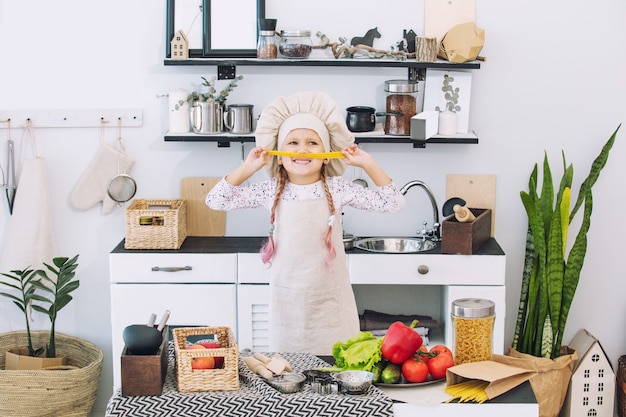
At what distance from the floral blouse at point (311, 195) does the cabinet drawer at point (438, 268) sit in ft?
1.95

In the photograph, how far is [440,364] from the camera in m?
2.45

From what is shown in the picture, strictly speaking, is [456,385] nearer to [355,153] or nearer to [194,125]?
[355,153]

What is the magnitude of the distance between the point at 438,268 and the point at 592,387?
970 mm

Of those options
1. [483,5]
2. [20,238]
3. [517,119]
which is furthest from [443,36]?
[20,238]

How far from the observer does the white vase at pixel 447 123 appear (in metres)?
4.25

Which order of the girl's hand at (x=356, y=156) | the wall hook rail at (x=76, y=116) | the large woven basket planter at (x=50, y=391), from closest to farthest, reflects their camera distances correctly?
the girl's hand at (x=356, y=156) → the large woven basket planter at (x=50, y=391) → the wall hook rail at (x=76, y=116)

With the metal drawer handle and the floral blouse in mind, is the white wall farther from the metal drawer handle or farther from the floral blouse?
the floral blouse

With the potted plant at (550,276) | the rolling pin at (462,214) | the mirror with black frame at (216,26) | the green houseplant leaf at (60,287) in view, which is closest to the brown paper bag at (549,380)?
the potted plant at (550,276)

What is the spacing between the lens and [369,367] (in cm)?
245

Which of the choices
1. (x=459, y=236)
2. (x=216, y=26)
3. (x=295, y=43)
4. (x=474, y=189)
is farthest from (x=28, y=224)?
(x=474, y=189)

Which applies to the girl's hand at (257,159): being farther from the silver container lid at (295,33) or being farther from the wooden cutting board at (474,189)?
the wooden cutting board at (474,189)

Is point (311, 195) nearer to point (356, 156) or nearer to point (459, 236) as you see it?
point (356, 156)

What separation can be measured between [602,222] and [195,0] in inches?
84.7

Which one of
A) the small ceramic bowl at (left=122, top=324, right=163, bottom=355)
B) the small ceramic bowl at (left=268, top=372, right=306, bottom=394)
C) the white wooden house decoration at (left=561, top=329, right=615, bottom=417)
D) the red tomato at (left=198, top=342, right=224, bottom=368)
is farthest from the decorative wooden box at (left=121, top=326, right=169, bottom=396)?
the white wooden house decoration at (left=561, top=329, right=615, bottom=417)
